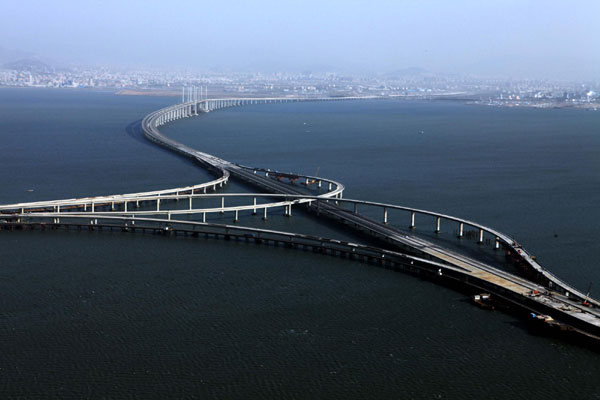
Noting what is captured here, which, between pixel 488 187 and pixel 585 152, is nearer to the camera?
pixel 488 187

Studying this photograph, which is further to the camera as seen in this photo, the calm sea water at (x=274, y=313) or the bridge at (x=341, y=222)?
the bridge at (x=341, y=222)

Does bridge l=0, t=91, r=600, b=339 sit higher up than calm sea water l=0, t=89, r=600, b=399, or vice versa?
bridge l=0, t=91, r=600, b=339

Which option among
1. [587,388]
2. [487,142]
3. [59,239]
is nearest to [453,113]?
[487,142]

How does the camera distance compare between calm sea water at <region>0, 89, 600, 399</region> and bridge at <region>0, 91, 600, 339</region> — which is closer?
calm sea water at <region>0, 89, 600, 399</region>

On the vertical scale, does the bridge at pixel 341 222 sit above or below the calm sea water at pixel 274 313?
above

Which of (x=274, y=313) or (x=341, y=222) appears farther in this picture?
(x=341, y=222)

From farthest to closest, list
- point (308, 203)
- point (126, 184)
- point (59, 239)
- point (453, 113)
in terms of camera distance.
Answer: point (453, 113) → point (126, 184) → point (308, 203) → point (59, 239)

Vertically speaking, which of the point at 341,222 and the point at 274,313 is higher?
the point at 341,222

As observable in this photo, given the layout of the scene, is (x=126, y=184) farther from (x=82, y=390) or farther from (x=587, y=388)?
(x=587, y=388)
